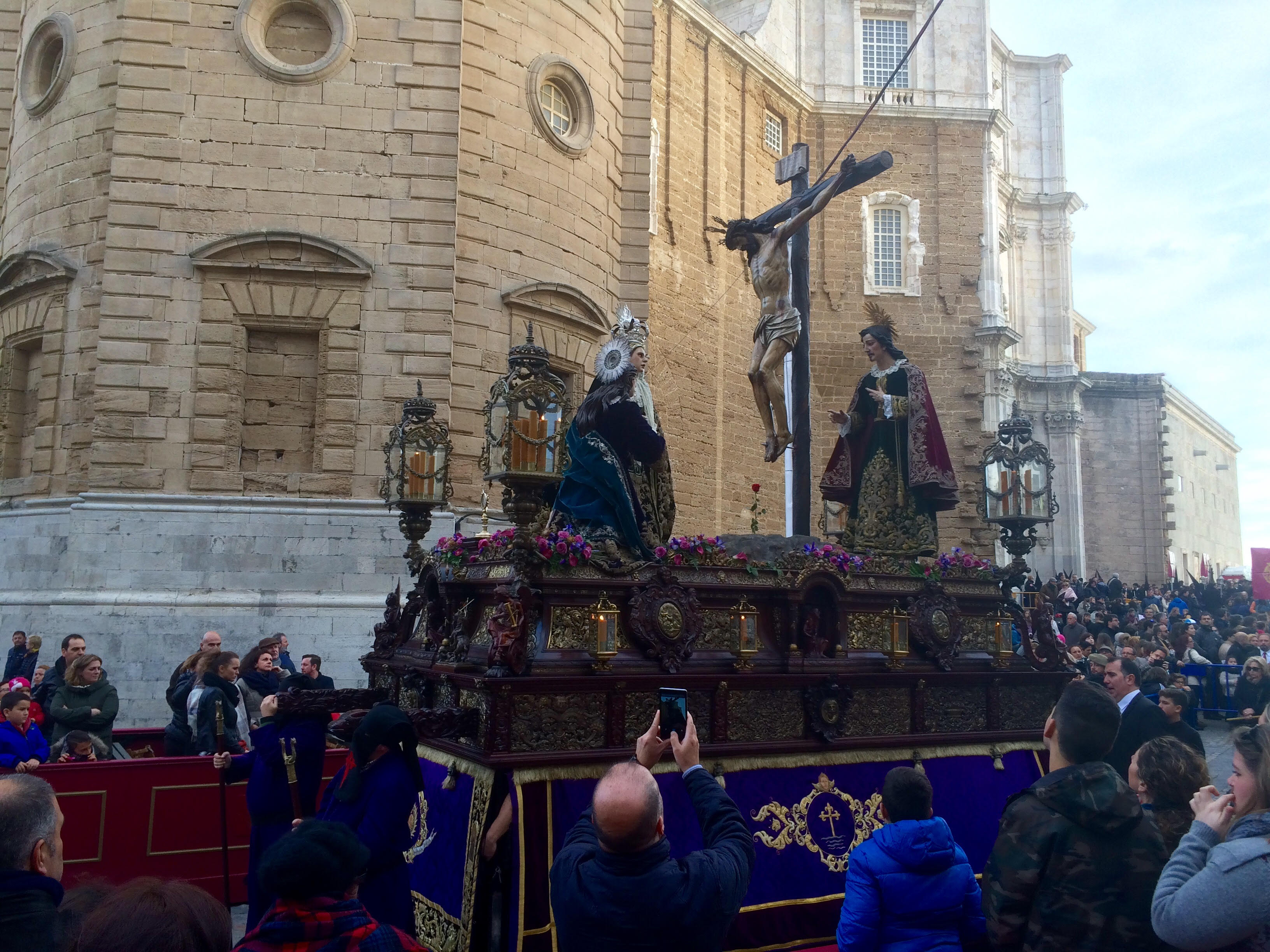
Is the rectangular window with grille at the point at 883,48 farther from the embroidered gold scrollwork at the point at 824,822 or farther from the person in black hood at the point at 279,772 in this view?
the person in black hood at the point at 279,772

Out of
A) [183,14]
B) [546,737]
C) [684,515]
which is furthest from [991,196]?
[546,737]

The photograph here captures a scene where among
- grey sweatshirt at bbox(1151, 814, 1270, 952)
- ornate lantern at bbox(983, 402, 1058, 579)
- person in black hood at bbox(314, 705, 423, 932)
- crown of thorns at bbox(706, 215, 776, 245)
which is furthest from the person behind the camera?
crown of thorns at bbox(706, 215, 776, 245)

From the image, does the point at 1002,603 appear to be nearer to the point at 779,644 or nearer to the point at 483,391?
the point at 779,644

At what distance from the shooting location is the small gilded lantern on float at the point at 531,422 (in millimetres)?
5895

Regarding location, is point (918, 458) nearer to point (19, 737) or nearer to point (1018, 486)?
point (1018, 486)

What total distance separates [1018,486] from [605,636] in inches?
170

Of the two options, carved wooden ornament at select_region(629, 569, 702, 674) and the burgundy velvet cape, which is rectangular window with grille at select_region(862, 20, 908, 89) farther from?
carved wooden ornament at select_region(629, 569, 702, 674)

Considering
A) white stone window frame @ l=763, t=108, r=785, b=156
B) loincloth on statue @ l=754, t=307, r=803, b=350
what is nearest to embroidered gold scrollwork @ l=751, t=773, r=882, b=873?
loincloth on statue @ l=754, t=307, r=803, b=350

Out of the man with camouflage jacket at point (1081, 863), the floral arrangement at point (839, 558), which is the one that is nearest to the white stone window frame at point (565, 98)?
the floral arrangement at point (839, 558)

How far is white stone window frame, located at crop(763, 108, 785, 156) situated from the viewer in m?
24.9

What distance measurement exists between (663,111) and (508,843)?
62.3ft

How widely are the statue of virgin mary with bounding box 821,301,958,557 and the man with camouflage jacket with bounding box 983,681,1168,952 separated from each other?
4827 millimetres

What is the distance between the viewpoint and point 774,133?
25.3 meters

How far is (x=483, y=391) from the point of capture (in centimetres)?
1405
